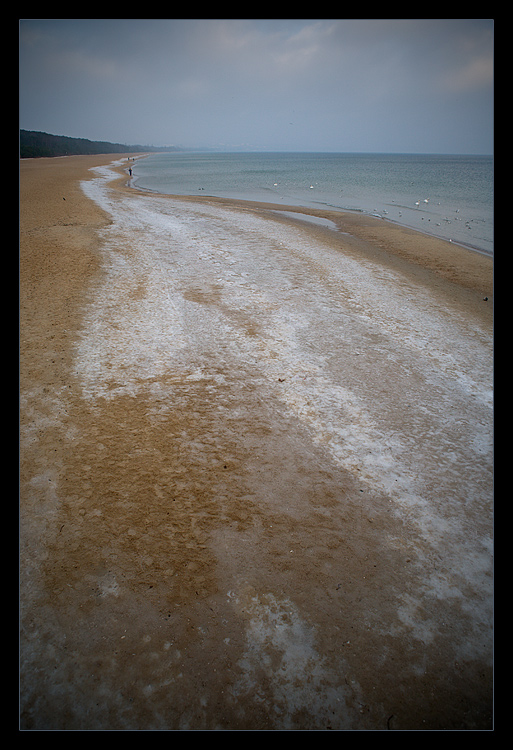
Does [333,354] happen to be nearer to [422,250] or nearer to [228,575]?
[228,575]

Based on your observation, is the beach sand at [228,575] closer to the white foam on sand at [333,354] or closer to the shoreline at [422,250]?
the white foam on sand at [333,354]

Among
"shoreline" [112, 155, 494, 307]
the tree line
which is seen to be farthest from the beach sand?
the tree line

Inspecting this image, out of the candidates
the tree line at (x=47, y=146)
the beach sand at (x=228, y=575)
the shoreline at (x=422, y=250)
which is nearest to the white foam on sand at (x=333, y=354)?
the beach sand at (x=228, y=575)

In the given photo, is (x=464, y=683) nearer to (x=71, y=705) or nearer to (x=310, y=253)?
(x=71, y=705)

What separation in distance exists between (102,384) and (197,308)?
2919 millimetres

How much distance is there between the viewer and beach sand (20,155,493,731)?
2.22 meters

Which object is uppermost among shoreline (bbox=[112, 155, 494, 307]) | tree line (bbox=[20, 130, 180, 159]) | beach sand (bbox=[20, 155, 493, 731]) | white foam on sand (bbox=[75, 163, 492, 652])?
tree line (bbox=[20, 130, 180, 159])

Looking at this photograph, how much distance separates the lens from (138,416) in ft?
14.6

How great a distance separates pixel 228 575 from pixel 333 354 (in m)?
3.91

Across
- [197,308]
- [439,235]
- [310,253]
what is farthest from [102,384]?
[439,235]

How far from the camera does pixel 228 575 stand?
114 inches

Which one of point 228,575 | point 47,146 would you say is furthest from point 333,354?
point 47,146

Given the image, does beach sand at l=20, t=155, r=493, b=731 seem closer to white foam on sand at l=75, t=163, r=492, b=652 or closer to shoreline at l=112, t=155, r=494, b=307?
white foam on sand at l=75, t=163, r=492, b=652

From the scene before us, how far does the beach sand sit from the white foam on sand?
0.35 feet
